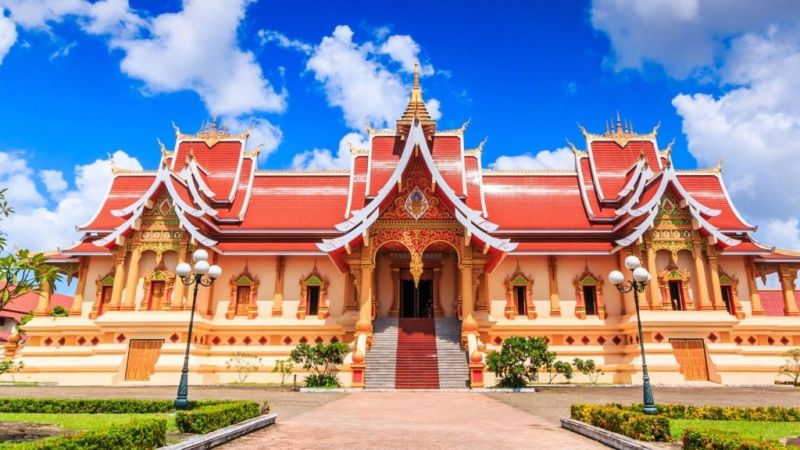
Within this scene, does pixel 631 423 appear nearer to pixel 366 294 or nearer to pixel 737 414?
pixel 737 414

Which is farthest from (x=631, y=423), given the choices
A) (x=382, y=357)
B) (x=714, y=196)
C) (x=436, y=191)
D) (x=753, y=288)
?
(x=714, y=196)

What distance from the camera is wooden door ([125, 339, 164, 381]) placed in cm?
1733

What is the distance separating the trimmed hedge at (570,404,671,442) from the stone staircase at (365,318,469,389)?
7704 millimetres

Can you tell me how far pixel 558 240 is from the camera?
1986 centimetres

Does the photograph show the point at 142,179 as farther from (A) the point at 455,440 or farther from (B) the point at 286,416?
(A) the point at 455,440

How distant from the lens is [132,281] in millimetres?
18094

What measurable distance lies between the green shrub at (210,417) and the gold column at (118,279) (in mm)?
12238

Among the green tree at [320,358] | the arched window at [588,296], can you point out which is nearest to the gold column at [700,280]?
the arched window at [588,296]

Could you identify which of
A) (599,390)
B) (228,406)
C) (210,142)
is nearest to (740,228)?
(599,390)

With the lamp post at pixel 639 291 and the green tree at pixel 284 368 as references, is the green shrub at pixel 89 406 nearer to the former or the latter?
the green tree at pixel 284 368

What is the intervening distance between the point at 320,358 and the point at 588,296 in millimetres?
10523

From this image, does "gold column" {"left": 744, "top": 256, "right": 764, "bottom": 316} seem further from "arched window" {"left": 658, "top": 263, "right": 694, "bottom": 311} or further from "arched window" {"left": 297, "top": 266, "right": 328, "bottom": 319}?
"arched window" {"left": 297, "top": 266, "right": 328, "bottom": 319}

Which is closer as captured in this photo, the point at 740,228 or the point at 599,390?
the point at 599,390

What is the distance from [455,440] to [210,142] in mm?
20067
